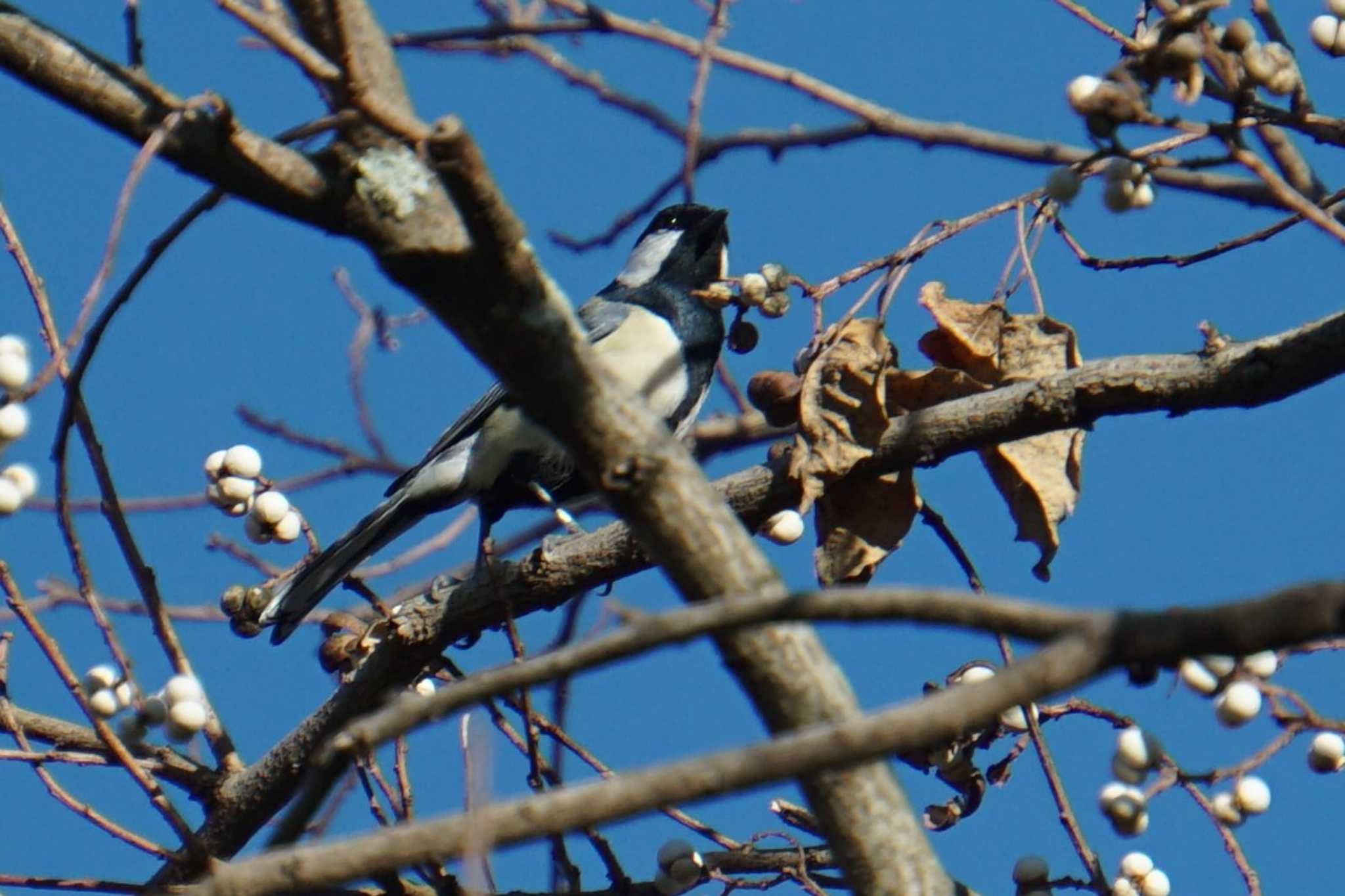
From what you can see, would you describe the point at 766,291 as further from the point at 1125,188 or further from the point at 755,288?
the point at 1125,188

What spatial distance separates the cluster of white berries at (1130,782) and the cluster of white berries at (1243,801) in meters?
0.12

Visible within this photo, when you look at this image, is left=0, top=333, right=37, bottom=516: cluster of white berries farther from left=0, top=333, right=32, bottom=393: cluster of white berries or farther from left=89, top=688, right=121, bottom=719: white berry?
left=89, top=688, right=121, bottom=719: white berry

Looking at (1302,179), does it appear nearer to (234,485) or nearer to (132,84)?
(234,485)

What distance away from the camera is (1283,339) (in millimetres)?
2162

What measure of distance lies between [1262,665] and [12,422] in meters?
1.33

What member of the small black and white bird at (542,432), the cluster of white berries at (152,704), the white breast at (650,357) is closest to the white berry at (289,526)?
the cluster of white berries at (152,704)

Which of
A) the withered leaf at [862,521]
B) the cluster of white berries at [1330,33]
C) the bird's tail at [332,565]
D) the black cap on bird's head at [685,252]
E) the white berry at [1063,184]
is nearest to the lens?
the white berry at [1063,184]

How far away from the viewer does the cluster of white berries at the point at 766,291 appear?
258 centimetres

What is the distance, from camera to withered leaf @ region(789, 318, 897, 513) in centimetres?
253

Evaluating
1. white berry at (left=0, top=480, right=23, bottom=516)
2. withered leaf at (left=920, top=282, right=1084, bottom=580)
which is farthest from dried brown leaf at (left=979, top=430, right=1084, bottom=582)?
white berry at (left=0, top=480, right=23, bottom=516)

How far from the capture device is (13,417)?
1.72 m

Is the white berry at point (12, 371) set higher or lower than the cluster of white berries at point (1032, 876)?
higher

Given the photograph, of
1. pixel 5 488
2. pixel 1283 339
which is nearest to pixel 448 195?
pixel 5 488

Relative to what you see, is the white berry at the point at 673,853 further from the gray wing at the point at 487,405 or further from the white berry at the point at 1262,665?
the gray wing at the point at 487,405
